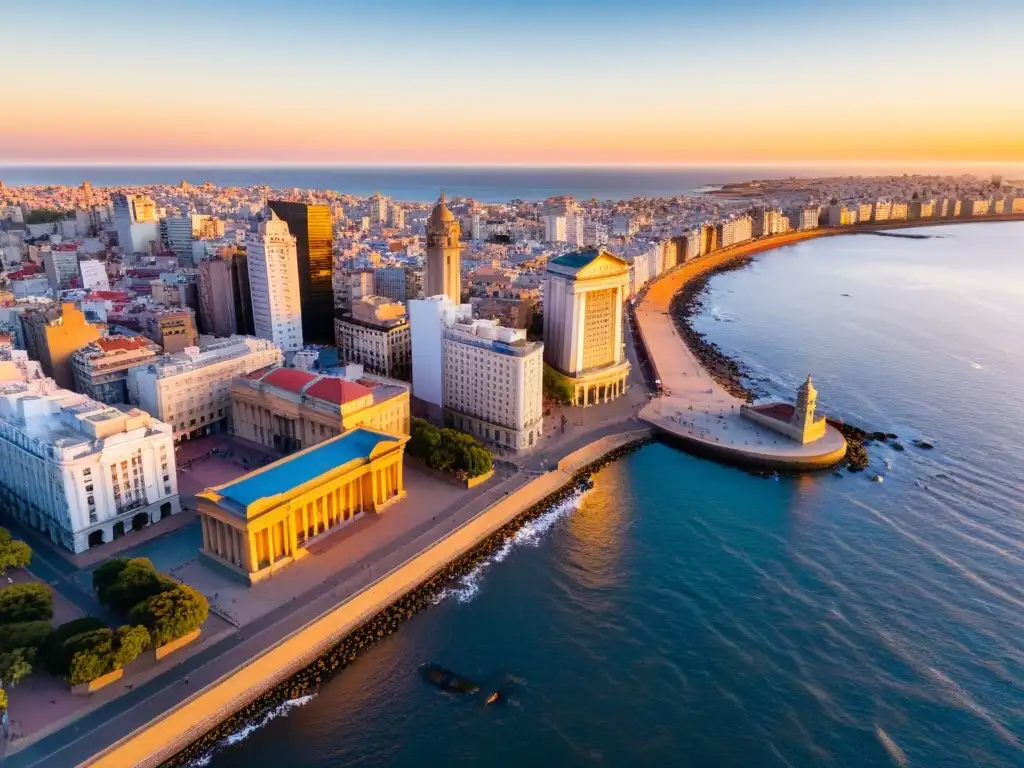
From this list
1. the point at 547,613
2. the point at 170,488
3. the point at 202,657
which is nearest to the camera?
the point at 202,657

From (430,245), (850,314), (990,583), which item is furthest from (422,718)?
(850,314)

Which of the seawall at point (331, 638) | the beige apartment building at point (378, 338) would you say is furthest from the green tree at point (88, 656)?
the beige apartment building at point (378, 338)

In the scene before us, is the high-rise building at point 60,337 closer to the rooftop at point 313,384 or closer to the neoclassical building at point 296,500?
the rooftop at point 313,384

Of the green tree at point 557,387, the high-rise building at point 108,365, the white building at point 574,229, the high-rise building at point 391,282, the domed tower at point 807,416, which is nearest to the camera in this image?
the high-rise building at point 108,365

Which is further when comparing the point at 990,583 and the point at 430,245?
the point at 430,245

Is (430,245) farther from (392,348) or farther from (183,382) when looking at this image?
(183,382)
